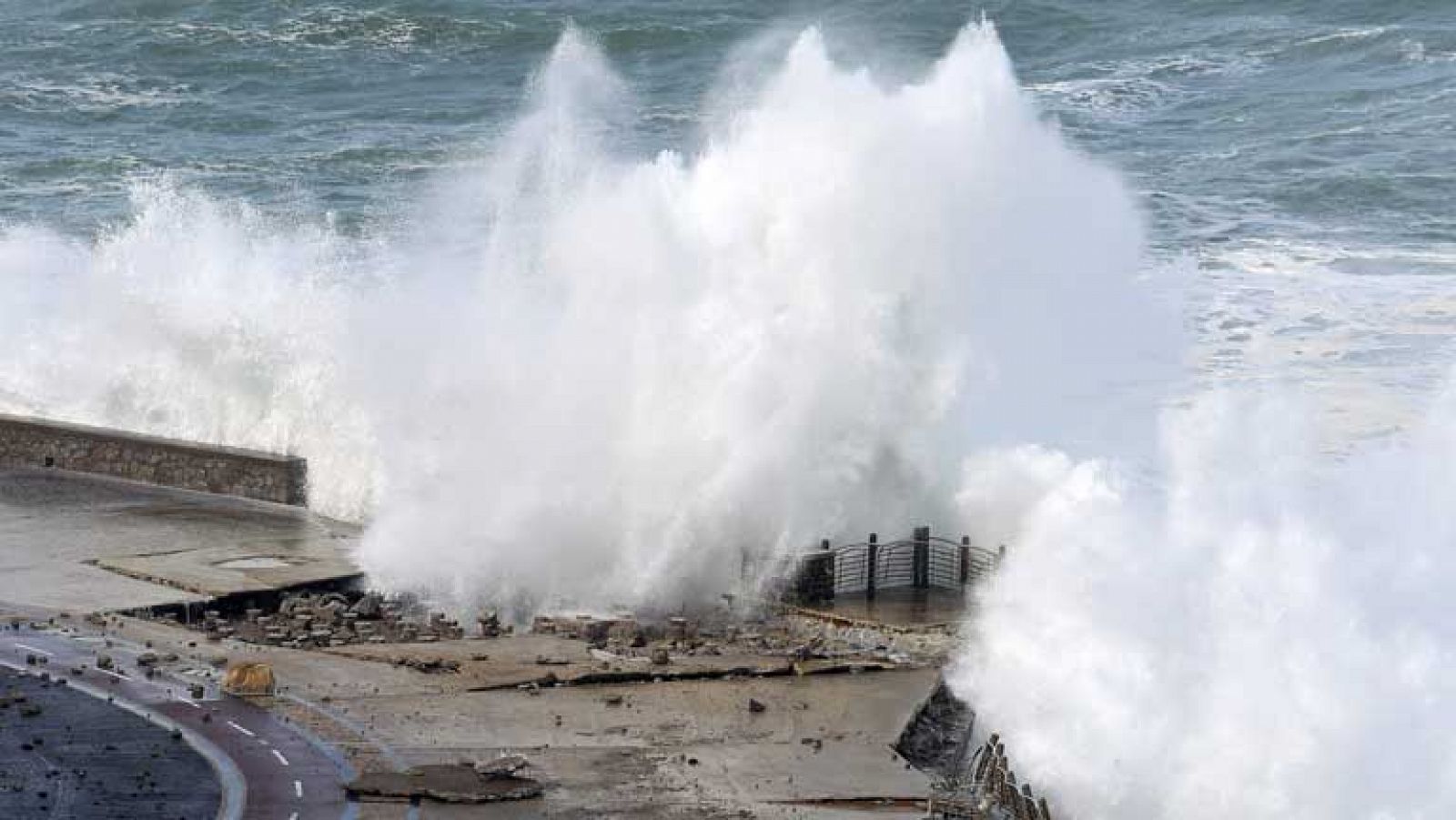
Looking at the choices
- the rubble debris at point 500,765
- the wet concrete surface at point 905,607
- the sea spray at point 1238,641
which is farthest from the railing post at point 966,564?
the rubble debris at point 500,765

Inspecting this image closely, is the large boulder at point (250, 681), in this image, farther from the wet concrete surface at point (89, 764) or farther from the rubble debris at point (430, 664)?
the rubble debris at point (430, 664)

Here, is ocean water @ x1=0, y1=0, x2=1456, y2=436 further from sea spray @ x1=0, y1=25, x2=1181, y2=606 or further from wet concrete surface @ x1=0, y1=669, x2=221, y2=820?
wet concrete surface @ x1=0, y1=669, x2=221, y2=820

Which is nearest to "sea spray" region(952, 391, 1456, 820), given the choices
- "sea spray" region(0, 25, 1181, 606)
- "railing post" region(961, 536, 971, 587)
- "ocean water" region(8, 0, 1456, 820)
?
"ocean water" region(8, 0, 1456, 820)

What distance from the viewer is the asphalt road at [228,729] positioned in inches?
661

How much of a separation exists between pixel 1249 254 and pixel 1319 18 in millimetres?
17395

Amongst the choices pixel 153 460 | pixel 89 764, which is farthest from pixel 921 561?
pixel 153 460

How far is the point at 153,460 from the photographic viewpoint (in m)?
29.0

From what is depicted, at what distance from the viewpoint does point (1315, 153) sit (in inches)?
1828

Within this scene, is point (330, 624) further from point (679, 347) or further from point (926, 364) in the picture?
point (926, 364)

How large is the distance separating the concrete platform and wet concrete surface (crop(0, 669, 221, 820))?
12.4 feet

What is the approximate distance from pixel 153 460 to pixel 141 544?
3.57 metres

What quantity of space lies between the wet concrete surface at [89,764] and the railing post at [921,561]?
7467 mm

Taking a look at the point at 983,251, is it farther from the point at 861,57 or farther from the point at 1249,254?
the point at 861,57

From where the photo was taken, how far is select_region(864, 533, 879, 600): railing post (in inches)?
915
